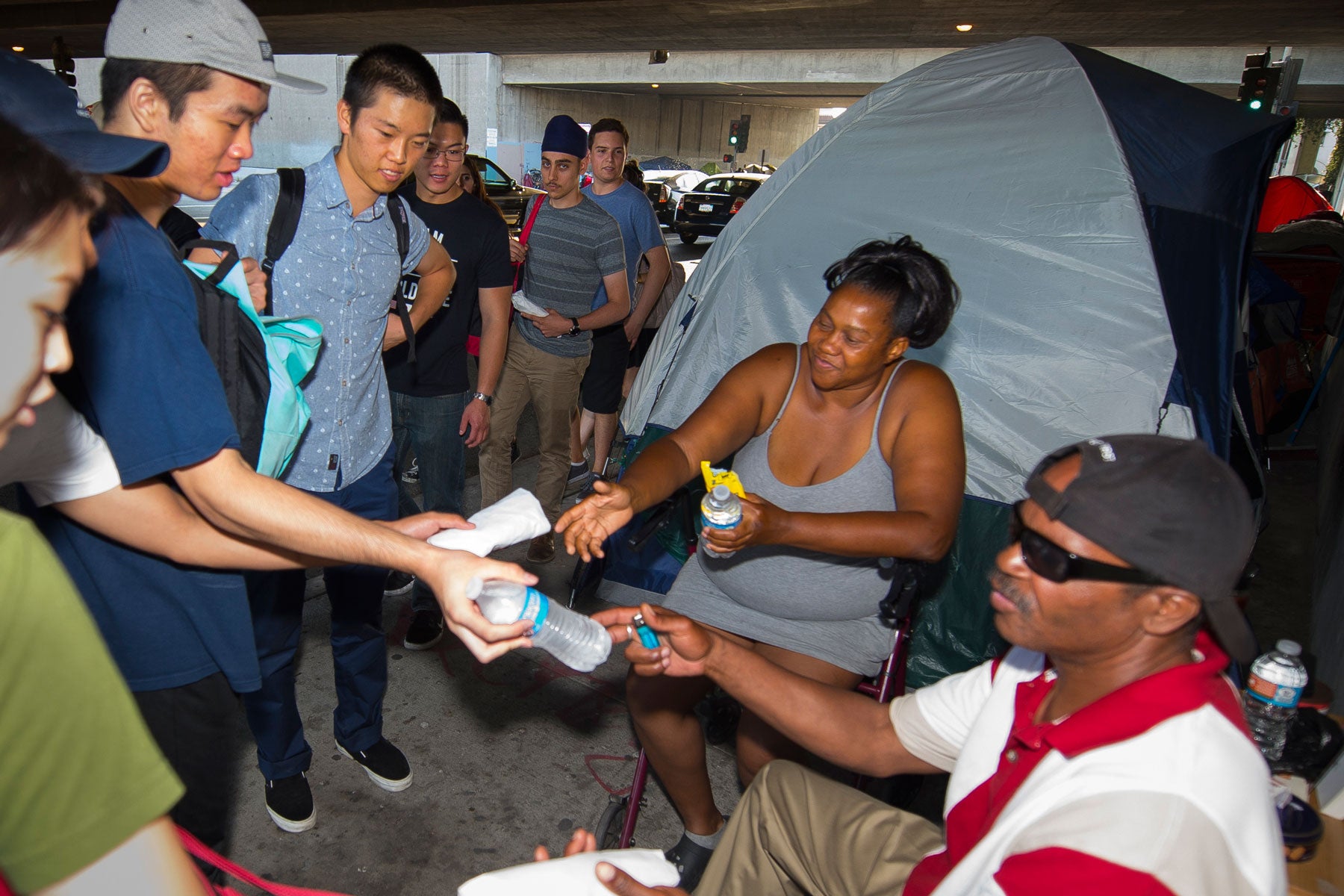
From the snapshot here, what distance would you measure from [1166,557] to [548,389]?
11.3 feet

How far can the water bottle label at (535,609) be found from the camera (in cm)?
148

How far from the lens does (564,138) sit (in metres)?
4.54

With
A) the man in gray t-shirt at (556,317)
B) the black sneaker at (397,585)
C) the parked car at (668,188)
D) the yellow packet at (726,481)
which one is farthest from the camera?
the parked car at (668,188)

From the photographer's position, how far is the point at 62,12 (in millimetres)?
13617

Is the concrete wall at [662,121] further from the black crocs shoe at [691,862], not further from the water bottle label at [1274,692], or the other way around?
the water bottle label at [1274,692]

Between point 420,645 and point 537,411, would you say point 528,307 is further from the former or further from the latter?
point 420,645

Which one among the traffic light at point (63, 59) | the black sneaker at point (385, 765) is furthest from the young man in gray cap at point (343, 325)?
the traffic light at point (63, 59)

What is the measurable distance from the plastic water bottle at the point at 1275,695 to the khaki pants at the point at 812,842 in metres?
0.80

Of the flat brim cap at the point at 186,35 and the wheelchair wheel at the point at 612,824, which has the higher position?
the flat brim cap at the point at 186,35

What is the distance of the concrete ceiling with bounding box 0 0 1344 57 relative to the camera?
10570 millimetres

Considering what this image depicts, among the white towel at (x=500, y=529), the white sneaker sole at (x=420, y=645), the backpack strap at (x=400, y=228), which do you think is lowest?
the white sneaker sole at (x=420, y=645)

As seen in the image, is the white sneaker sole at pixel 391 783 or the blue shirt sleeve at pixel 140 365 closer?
the blue shirt sleeve at pixel 140 365

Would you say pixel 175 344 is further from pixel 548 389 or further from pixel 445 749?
pixel 548 389

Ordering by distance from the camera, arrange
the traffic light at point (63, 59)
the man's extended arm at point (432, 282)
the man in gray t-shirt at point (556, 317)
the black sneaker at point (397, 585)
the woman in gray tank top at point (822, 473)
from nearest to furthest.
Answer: the woman in gray tank top at point (822, 473) < the man's extended arm at point (432, 282) < the black sneaker at point (397, 585) < the man in gray t-shirt at point (556, 317) < the traffic light at point (63, 59)
